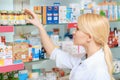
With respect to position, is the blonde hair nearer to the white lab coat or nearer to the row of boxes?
the white lab coat

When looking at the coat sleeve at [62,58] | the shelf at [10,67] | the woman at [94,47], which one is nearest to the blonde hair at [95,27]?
the woman at [94,47]

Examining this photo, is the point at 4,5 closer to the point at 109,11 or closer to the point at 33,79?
the point at 33,79

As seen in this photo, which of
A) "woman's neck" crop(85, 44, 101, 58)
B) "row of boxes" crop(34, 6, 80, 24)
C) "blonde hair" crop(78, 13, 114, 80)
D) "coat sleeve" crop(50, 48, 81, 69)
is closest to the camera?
"blonde hair" crop(78, 13, 114, 80)

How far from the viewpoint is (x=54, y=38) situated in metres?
2.69

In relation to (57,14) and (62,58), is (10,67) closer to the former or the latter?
(62,58)

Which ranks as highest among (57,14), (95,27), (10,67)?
(57,14)

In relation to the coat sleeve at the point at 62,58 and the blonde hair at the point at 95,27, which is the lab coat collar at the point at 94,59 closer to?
the blonde hair at the point at 95,27

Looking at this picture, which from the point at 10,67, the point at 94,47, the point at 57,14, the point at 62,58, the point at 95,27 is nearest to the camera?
the point at 95,27

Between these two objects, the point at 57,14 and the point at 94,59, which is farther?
the point at 57,14

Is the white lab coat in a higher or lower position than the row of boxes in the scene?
lower

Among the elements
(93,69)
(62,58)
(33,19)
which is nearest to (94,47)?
(93,69)

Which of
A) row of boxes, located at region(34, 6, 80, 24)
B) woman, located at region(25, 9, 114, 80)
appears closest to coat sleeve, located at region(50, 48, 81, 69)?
woman, located at region(25, 9, 114, 80)

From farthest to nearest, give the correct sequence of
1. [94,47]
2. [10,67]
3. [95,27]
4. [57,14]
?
[57,14]
[10,67]
[94,47]
[95,27]

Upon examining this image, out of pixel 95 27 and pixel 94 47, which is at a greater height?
pixel 95 27
